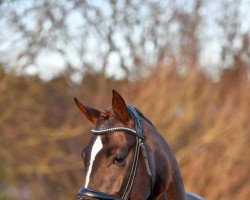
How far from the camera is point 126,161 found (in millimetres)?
3752

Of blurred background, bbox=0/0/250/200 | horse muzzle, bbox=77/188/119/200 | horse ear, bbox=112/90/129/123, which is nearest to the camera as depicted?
horse muzzle, bbox=77/188/119/200

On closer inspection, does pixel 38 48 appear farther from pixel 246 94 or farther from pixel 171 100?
pixel 246 94

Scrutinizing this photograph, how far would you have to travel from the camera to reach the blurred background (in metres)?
13.6

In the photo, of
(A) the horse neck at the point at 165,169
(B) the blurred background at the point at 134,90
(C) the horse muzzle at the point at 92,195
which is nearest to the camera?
(C) the horse muzzle at the point at 92,195

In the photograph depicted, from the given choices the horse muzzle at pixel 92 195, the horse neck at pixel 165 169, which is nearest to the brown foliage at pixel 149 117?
the horse neck at pixel 165 169

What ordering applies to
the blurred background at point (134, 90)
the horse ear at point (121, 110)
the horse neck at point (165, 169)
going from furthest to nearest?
the blurred background at point (134, 90), the horse neck at point (165, 169), the horse ear at point (121, 110)

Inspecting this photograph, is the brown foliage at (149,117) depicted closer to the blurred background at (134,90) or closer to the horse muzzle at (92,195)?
the blurred background at (134,90)

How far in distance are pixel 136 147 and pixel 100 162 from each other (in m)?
0.26

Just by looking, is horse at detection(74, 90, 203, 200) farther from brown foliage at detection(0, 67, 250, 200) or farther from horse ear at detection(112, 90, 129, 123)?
brown foliage at detection(0, 67, 250, 200)

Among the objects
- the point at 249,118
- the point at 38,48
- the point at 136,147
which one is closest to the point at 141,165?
the point at 136,147

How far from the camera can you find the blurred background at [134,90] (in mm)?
13570

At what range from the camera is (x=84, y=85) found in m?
14.9

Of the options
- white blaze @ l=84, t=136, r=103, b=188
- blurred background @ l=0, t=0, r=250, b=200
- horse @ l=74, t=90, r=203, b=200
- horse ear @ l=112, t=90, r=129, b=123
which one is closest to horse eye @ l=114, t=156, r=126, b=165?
horse @ l=74, t=90, r=203, b=200

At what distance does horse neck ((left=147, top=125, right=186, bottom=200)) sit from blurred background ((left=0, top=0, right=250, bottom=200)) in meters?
9.23
